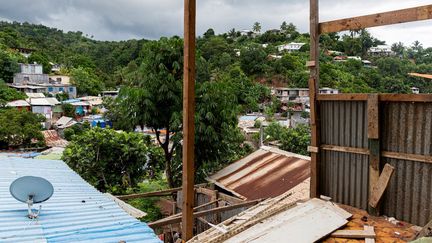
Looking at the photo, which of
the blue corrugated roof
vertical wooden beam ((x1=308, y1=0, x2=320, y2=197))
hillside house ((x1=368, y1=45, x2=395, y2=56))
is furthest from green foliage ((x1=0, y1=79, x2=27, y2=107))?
hillside house ((x1=368, y1=45, x2=395, y2=56))

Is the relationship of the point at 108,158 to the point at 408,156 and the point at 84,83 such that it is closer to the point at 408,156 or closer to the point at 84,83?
the point at 408,156

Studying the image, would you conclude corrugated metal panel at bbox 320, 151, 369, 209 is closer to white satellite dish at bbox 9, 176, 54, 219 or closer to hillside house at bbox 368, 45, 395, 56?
white satellite dish at bbox 9, 176, 54, 219

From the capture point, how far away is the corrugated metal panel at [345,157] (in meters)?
4.81

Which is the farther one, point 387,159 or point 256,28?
point 256,28

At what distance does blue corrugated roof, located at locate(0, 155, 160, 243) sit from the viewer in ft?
13.2

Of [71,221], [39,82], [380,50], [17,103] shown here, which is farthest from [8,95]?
[380,50]

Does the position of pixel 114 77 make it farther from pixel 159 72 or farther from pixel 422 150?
pixel 422 150

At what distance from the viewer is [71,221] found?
4.60 meters

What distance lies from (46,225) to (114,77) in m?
61.5

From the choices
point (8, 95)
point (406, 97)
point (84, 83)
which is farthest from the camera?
point (84, 83)

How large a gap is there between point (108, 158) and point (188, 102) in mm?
9759

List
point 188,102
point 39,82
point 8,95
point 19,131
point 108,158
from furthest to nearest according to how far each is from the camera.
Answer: point 39,82
point 8,95
point 19,131
point 108,158
point 188,102

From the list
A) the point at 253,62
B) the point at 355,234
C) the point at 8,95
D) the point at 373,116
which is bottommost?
the point at 355,234

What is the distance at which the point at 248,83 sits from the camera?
46344mm
